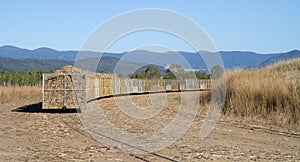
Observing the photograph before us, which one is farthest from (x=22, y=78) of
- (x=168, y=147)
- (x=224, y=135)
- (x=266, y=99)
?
(x=168, y=147)

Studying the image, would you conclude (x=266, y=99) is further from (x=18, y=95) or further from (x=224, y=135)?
(x=18, y=95)

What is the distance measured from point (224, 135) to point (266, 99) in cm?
479

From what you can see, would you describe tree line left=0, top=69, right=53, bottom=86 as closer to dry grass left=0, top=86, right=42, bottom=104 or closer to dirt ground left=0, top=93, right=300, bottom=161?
dry grass left=0, top=86, right=42, bottom=104

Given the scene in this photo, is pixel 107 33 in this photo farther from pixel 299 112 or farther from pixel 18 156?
pixel 18 156

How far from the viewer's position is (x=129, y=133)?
12383 mm

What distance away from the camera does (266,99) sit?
16.1m

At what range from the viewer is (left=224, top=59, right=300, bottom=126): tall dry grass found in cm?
1481

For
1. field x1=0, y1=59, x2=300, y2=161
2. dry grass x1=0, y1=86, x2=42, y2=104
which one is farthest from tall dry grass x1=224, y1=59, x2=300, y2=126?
dry grass x1=0, y1=86, x2=42, y2=104

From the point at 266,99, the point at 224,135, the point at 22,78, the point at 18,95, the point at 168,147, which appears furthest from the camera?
the point at 22,78

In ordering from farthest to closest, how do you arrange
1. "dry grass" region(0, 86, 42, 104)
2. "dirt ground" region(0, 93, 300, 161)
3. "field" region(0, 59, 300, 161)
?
"dry grass" region(0, 86, 42, 104)
"field" region(0, 59, 300, 161)
"dirt ground" region(0, 93, 300, 161)

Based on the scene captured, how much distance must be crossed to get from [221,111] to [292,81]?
289cm

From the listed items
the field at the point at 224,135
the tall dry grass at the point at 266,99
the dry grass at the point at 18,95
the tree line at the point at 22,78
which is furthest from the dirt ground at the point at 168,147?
the tree line at the point at 22,78

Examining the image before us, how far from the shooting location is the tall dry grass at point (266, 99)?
48.6 ft

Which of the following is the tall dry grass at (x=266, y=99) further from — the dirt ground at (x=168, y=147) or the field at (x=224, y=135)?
the dirt ground at (x=168, y=147)
